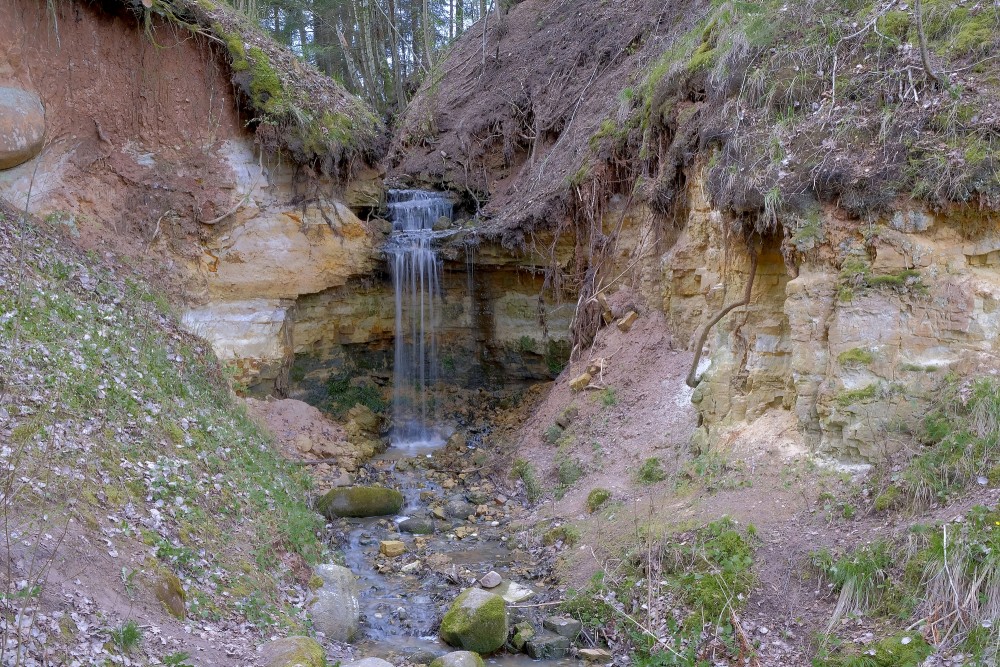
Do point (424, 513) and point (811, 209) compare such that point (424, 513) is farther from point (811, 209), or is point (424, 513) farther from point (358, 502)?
point (811, 209)

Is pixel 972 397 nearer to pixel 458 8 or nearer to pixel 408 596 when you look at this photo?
pixel 408 596

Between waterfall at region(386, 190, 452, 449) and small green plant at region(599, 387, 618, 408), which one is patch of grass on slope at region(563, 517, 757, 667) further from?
waterfall at region(386, 190, 452, 449)

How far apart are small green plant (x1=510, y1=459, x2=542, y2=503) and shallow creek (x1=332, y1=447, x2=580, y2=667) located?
1.05 ft

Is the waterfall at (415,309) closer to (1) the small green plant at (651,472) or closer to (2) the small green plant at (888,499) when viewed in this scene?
(1) the small green plant at (651,472)

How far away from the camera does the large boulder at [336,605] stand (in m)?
6.49

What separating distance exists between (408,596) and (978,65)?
7.50 metres

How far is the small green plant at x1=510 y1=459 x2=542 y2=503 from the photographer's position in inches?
394

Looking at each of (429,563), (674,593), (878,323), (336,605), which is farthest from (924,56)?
(336,605)

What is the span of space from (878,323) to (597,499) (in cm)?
355

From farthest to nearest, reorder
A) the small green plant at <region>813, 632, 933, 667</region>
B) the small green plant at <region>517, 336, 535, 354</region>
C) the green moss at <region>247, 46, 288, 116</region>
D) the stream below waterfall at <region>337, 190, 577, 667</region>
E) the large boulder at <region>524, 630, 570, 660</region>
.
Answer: the small green plant at <region>517, 336, 535, 354</region>, the green moss at <region>247, 46, 288, 116</region>, the stream below waterfall at <region>337, 190, 577, 667</region>, the large boulder at <region>524, 630, 570, 660</region>, the small green plant at <region>813, 632, 933, 667</region>

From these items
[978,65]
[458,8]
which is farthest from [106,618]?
[458,8]

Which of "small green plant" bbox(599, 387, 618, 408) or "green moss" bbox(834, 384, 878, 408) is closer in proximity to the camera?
"green moss" bbox(834, 384, 878, 408)

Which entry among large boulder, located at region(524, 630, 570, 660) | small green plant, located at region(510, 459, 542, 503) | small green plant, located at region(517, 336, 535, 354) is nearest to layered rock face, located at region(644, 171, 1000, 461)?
large boulder, located at region(524, 630, 570, 660)

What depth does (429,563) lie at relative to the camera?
8352 millimetres
